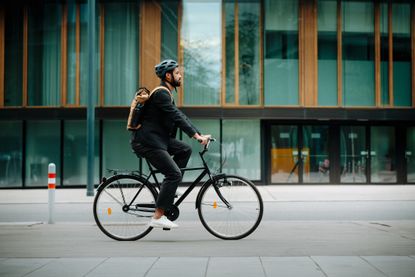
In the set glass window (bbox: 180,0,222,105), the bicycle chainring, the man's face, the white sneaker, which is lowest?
the white sneaker

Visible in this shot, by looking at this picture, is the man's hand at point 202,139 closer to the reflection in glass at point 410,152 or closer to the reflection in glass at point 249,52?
the reflection in glass at point 249,52

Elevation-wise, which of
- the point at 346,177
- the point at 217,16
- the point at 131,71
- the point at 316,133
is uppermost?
the point at 217,16

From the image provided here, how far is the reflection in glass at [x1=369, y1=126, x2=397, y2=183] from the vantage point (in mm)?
21141

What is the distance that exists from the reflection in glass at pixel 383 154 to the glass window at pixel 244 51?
487cm

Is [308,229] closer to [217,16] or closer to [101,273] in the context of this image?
[101,273]

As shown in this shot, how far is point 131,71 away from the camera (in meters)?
20.2

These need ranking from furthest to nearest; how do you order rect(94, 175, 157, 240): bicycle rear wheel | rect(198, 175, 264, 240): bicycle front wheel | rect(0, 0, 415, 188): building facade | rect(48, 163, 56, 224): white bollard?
rect(0, 0, 415, 188): building facade → rect(48, 163, 56, 224): white bollard → rect(94, 175, 157, 240): bicycle rear wheel → rect(198, 175, 264, 240): bicycle front wheel

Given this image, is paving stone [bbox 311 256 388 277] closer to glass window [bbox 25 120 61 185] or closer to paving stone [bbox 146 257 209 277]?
paving stone [bbox 146 257 209 277]

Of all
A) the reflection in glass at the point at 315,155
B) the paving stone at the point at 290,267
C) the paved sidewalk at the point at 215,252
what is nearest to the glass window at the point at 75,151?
the reflection in glass at the point at 315,155

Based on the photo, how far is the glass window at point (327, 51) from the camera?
2052 cm

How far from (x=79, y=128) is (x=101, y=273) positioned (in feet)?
52.0

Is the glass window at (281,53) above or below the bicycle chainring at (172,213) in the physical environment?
above

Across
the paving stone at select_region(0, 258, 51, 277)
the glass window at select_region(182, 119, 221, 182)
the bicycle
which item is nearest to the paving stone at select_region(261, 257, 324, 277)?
the bicycle

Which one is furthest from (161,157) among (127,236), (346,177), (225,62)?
(346,177)
